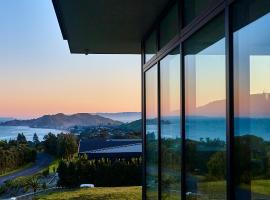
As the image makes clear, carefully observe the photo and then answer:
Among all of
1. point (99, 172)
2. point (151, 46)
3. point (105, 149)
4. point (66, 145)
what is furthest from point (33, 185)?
point (151, 46)

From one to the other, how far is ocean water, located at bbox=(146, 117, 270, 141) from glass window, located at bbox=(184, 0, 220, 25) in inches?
31.9

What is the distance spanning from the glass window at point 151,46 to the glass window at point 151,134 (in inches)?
8.0

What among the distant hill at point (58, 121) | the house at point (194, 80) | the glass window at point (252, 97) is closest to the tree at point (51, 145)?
the distant hill at point (58, 121)

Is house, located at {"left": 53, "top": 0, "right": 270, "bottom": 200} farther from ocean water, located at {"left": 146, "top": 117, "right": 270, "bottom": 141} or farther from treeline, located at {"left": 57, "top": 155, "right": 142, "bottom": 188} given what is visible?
treeline, located at {"left": 57, "top": 155, "right": 142, "bottom": 188}

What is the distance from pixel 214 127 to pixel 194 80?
62cm

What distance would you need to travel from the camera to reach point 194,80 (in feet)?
11.4

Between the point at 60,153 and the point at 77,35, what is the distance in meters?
14.6

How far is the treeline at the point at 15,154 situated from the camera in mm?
21078

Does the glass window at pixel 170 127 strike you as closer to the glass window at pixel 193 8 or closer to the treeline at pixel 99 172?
the glass window at pixel 193 8

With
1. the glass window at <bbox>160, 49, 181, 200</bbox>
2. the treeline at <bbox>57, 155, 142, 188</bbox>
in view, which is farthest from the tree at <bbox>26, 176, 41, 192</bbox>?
the glass window at <bbox>160, 49, 181, 200</bbox>

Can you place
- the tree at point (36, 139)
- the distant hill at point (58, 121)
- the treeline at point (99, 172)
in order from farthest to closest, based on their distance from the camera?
the tree at point (36, 139) < the distant hill at point (58, 121) < the treeline at point (99, 172)

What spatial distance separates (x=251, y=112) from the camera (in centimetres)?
234

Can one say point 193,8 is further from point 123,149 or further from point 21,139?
point 21,139

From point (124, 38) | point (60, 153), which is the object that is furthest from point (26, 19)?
point (124, 38)
